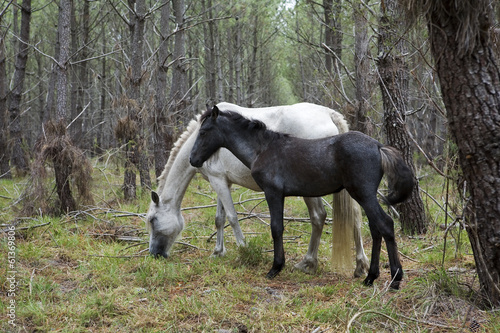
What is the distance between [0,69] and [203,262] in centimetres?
1015

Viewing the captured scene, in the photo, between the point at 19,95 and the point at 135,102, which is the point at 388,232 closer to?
the point at 135,102

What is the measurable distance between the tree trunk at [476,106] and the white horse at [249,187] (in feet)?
5.24

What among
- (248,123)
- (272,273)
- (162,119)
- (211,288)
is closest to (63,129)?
(162,119)

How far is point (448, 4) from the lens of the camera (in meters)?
3.28

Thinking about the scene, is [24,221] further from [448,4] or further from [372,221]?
[448,4]

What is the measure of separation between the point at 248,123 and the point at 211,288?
6.20 feet

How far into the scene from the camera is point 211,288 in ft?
14.3

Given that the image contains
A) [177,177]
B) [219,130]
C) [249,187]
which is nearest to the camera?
[219,130]

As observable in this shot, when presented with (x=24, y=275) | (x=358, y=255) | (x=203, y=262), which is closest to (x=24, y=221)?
(x=24, y=275)

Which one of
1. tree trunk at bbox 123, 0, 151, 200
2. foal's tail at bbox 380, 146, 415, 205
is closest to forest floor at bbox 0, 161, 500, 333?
foal's tail at bbox 380, 146, 415, 205

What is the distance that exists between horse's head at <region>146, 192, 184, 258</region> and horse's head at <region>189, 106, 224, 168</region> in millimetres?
1170

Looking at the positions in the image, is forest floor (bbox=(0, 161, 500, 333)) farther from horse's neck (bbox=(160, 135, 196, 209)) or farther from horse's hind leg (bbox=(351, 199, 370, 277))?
horse's neck (bbox=(160, 135, 196, 209))

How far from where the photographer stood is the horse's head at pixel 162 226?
5.86m

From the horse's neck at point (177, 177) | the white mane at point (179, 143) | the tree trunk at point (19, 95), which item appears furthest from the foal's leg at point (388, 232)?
the tree trunk at point (19, 95)
